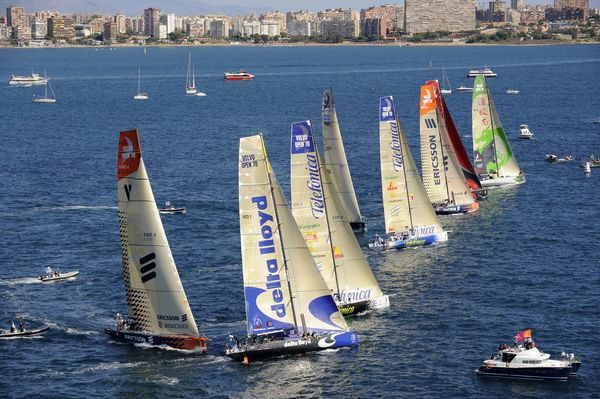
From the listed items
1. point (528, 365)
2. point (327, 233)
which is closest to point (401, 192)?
point (327, 233)

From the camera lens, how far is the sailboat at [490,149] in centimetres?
12900

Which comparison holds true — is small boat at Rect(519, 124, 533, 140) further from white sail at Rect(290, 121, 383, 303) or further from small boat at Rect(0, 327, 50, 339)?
small boat at Rect(0, 327, 50, 339)

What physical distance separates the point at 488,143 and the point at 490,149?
731 mm

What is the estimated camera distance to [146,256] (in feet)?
231

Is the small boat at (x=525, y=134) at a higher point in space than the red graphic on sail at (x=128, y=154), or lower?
lower

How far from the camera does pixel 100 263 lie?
93.2m

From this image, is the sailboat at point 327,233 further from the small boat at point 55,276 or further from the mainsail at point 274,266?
the small boat at point 55,276

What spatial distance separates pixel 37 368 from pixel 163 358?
7.58m

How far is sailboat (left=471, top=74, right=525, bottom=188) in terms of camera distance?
129000 millimetres

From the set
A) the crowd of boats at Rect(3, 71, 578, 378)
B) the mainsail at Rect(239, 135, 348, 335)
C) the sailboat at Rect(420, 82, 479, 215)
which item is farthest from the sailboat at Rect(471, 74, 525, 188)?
the mainsail at Rect(239, 135, 348, 335)

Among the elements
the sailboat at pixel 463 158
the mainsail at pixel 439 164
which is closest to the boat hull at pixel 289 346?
the mainsail at pixel 439 164

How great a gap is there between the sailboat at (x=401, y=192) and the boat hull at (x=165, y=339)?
3144 cm

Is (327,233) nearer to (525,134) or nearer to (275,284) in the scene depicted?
(275,284)

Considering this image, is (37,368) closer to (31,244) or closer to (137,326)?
(137,326)
